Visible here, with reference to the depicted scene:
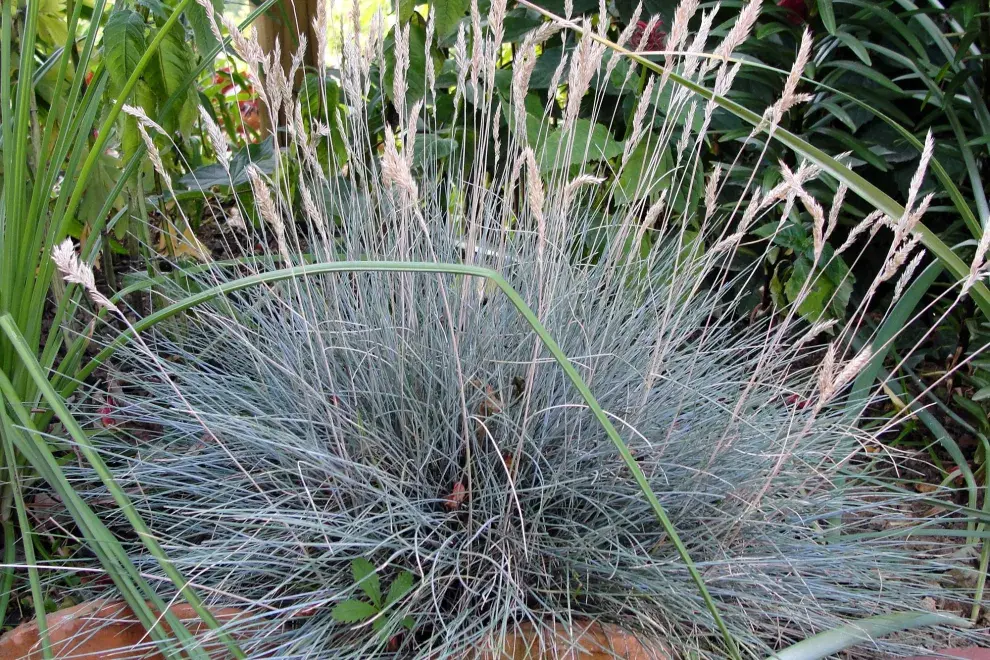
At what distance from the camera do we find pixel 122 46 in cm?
135

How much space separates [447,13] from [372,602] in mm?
1142

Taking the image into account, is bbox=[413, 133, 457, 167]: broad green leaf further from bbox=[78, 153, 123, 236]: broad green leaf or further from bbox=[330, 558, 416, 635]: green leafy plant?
bbox=[330, 558, 416, 635]: green leafy plant

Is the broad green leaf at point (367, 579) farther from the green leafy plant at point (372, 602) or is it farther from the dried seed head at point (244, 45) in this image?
the dried seed head at point (244, 45)

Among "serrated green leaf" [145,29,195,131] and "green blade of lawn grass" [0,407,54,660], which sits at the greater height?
"serrated green leaf" [145,29,195,131]

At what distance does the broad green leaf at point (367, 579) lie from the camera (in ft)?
3.58

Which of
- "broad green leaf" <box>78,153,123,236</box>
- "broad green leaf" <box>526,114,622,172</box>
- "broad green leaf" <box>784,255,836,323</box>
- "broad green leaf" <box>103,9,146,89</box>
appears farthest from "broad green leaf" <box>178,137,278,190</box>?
"broad green leaf" <box>784,255,836,323</box>

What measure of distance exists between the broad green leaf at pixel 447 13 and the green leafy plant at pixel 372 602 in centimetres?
106

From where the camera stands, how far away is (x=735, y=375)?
171 centimetres

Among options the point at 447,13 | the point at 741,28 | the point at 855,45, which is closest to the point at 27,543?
the point at 447,13

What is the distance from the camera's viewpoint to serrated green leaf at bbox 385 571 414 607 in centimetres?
109

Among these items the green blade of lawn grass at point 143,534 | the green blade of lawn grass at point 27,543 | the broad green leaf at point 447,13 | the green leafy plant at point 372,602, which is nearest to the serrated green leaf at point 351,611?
the green leafy plant at point 372,602

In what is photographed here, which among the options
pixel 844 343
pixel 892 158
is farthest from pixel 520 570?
pixel 892 158

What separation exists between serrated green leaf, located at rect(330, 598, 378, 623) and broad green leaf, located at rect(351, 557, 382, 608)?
0.01 meters

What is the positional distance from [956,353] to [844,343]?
0.26 meters
